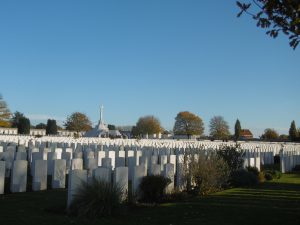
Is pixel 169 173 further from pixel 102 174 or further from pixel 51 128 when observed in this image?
pixel 51 128

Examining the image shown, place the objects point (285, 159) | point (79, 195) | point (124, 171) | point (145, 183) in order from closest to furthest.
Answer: point (79, 195), point (124, 171), point (145, 183), point (285, 159)

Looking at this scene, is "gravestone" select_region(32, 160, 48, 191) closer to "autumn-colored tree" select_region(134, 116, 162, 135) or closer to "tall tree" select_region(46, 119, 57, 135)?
"tall tree" select_region(46, 119, 57, 135)

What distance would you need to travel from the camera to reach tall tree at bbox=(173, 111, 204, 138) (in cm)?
10256

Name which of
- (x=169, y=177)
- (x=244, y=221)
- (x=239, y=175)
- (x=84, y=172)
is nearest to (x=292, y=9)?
(x=244, y=221)

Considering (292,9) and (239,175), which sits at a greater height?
(292,9)

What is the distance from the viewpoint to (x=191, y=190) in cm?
1195

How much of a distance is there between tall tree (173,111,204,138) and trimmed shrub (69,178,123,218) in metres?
93.6

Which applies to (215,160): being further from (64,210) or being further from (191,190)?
(64,210)

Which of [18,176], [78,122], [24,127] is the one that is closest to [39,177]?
[18,176]

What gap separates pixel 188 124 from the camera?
340 feet

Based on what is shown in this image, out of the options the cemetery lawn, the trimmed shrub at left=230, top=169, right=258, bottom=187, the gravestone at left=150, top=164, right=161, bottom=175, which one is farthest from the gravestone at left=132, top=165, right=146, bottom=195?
the trimmed shrub at left=230, top=169, right=258, bottom=187

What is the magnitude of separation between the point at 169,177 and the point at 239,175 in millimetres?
3721

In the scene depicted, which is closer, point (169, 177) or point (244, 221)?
point (244, 221)

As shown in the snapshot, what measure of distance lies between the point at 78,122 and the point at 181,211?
282ft
